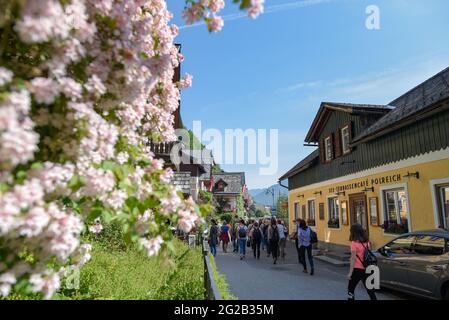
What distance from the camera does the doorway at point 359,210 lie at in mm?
14358

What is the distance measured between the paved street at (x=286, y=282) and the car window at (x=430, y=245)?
1410 millimetres

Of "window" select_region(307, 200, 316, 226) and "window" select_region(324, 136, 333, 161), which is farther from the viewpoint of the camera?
"window" select_region(307, 200, 316, 226)

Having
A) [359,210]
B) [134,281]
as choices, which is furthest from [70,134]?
[359,210]

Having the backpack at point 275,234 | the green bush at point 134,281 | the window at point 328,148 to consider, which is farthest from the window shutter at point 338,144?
the green bush at point 134,281

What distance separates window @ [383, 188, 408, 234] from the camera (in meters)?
→ 11.9

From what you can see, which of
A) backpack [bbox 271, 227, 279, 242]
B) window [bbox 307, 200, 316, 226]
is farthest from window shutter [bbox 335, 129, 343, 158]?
backpack [bbox 271, 227, 279, 242]

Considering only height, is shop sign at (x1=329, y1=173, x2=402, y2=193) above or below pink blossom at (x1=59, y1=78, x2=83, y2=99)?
above

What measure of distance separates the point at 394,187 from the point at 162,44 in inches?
446

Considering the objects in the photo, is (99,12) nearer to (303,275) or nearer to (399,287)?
(399,287)

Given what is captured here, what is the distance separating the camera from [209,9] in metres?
3.15

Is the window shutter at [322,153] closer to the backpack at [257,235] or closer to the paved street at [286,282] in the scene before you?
the backpack at [257,235]

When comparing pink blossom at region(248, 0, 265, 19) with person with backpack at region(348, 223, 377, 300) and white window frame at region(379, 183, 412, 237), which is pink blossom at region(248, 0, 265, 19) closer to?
person with backpack at region(348, 223, 377, 300)

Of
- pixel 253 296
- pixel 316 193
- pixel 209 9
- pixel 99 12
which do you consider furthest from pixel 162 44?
pixel 316 193

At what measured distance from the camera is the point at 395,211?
1252cm
